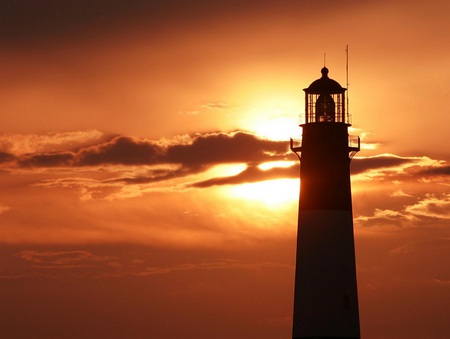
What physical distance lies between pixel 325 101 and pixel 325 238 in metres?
6.54

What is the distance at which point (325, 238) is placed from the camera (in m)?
63.4

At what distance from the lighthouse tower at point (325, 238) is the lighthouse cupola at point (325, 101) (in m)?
0.42

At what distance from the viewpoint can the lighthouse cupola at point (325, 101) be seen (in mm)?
65375

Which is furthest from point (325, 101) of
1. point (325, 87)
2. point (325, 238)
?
point (325, 238)

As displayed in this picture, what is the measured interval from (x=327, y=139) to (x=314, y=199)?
2774 mm

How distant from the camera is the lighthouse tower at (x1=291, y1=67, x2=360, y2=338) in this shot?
207 feet

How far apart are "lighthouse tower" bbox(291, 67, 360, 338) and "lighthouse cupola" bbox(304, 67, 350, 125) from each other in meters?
0.42

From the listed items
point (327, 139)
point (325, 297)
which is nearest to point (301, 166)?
point (327, 139)

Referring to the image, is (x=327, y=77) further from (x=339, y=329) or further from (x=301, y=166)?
(x=339, y=329)

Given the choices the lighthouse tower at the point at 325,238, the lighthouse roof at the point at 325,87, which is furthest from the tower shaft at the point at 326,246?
the lighthouse roof at the point at 325,87

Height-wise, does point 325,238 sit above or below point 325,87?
below

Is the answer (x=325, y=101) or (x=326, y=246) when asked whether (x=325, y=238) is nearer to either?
(x=326, y=246)

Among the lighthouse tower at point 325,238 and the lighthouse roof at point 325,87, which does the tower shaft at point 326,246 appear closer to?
the lighthouse tower at point 325,238

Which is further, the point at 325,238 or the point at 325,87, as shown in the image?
the point at 325,87
